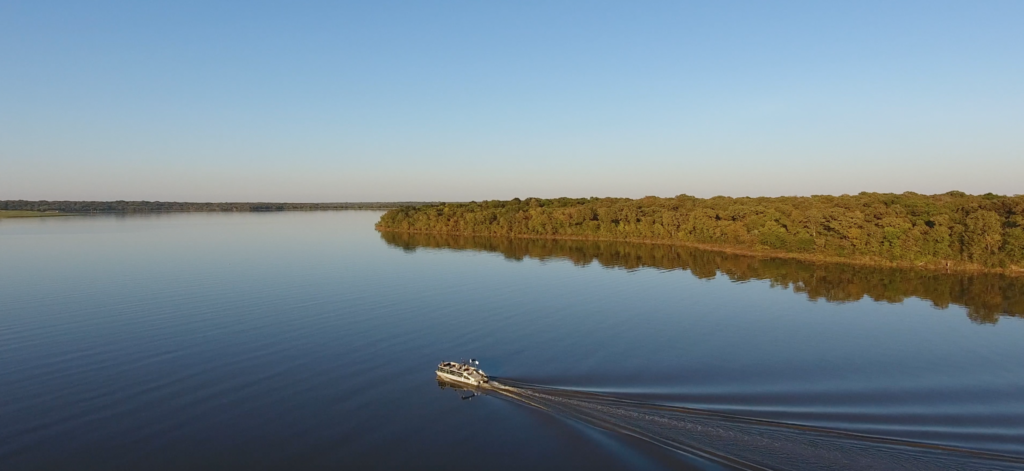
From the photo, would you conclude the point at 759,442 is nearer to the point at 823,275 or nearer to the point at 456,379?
the point at 456,379

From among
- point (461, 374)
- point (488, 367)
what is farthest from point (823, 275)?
point (461, 374)

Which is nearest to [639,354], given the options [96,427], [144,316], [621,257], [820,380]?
[820,380]

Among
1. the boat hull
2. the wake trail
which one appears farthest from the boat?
the wake trail

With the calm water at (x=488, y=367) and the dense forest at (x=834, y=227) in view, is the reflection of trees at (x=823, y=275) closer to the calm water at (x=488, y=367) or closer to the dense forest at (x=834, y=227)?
the calm water at (x=488, y=367)

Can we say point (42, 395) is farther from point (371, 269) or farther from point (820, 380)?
point (371, 269)

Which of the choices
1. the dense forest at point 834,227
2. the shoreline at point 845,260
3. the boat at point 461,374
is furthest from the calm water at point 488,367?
the dense forest at point 834,227

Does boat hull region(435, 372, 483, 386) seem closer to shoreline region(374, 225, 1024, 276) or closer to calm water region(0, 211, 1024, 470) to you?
calm water region(0, 211, 1024, 470)
